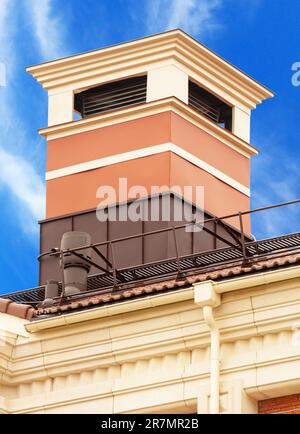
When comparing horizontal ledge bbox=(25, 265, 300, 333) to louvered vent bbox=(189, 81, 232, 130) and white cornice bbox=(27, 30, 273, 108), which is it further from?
→ louvered vent bbox=(189, 81, 232, 130)

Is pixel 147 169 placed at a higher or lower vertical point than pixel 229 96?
lower

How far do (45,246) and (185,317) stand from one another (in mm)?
11756

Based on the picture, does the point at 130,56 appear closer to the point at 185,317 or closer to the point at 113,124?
the point at 113,124

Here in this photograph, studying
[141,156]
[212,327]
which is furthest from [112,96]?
[212,327]

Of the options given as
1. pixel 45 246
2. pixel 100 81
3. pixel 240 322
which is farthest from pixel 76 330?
pixel 100 81

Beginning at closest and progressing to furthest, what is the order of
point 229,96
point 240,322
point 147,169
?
point 240,322 < point 147,169 < point 229,96

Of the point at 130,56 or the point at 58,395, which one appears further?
the point at 130,56

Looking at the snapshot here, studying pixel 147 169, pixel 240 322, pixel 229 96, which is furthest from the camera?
pixel 229 96

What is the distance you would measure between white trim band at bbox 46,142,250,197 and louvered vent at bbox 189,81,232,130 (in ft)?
5.74

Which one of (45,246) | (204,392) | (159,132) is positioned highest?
(159,132)

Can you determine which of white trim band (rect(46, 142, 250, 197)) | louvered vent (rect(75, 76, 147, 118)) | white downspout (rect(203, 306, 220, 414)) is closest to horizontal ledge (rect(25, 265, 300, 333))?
white downspout (rect(203, 306, 220, 414))

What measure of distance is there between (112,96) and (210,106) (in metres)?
2.55

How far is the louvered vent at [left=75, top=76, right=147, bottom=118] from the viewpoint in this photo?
41562 millimetres

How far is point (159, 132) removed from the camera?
4009cm
